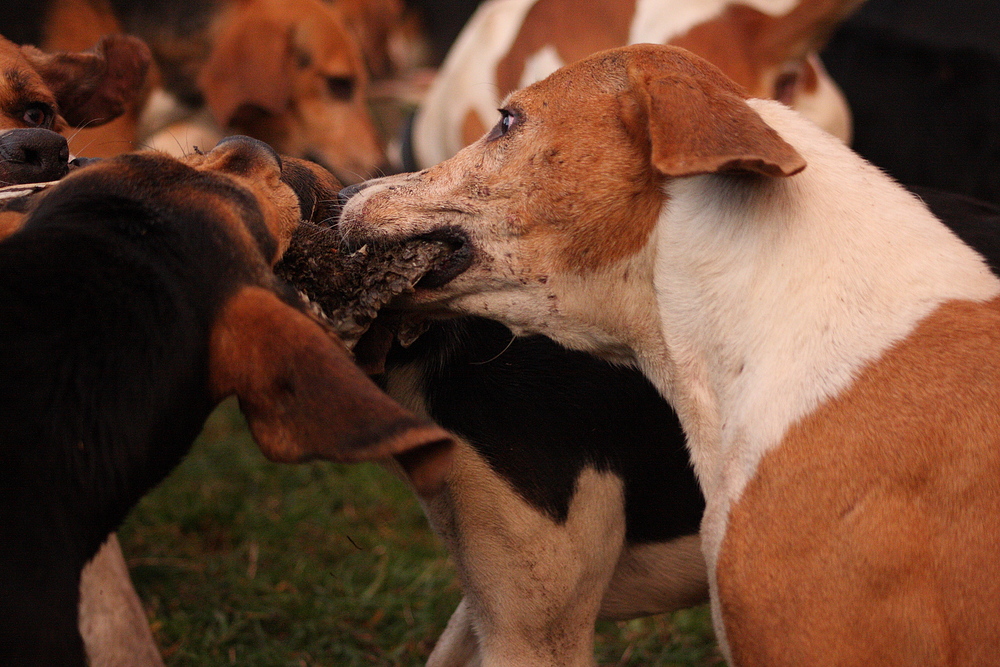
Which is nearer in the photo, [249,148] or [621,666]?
[249,148]

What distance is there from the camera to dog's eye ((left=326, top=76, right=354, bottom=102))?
21.7ft

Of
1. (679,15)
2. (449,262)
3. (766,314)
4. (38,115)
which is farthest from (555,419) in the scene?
(679,15)

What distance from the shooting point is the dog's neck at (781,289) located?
7.79 ft

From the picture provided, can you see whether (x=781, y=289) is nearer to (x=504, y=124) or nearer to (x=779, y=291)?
(x=779, y=291)

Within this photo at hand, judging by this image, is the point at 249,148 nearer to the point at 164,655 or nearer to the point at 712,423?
the point at 712,423

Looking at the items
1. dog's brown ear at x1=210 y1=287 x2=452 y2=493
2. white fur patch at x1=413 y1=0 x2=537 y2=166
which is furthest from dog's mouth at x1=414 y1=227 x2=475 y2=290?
white fur patch at x1=413 y1=0 x2=537 y2=166

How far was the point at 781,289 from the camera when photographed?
96.0 inches

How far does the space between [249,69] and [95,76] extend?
82.6 inches

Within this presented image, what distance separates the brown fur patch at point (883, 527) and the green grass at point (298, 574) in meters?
1.68

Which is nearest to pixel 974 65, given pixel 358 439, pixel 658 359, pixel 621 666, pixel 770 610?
pixel 621 666

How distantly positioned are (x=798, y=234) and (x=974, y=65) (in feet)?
15.2

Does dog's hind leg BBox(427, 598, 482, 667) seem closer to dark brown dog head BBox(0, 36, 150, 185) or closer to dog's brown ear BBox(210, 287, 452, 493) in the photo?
dog's brown ear BBox(210, 287, 452, 493)

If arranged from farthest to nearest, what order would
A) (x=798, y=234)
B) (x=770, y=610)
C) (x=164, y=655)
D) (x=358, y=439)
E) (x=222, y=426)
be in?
(x=222, y=426) < (x=164, y=655) < (x=798, y=234) < (x=770, y=610) < (x=358, y=439)

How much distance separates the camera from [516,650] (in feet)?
9.20
